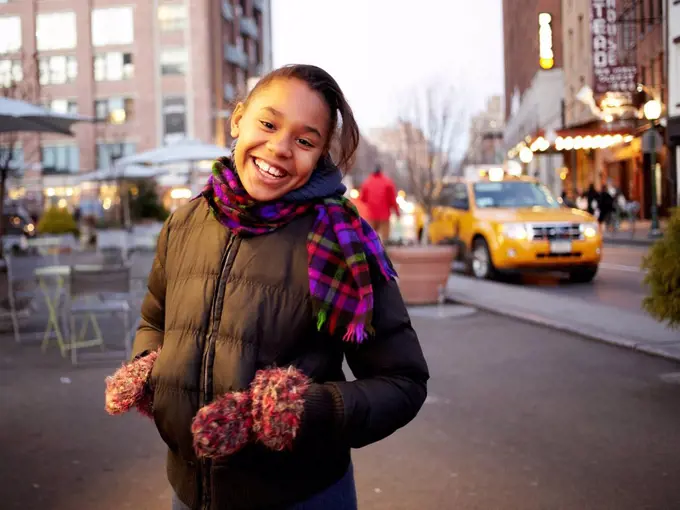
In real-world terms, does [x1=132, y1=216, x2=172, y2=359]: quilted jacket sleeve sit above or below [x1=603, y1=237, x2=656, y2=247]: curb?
above

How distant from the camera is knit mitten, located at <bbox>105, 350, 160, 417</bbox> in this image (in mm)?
2098

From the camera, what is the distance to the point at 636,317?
10.6 meters

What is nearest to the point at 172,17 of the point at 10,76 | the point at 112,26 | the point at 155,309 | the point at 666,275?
the point at 112,26

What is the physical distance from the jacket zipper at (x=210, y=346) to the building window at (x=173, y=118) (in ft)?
189

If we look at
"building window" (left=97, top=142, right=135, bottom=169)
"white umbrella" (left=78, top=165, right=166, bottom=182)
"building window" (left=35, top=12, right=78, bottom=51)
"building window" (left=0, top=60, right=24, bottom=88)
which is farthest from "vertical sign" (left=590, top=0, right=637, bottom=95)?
"building window" (left=35, top=12, right=78, bottom=51)

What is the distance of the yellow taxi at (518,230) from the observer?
615 inches

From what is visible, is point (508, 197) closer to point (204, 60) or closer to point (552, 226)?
point (552, 226)

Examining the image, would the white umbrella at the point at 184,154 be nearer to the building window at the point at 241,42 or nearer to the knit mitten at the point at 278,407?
the knit mitten at the point at 278,407

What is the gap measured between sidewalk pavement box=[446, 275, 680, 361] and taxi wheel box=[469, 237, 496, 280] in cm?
133

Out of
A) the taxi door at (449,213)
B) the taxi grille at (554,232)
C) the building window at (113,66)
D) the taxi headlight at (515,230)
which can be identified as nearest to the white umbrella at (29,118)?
the taxi headlight at (515,230)

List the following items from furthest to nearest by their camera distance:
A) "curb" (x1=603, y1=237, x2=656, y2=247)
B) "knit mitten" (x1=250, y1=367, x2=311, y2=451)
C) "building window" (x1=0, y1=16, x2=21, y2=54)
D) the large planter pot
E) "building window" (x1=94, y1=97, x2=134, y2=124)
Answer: "building window" (x1=0, y1=16, x2=21, y2=54) → "building window" (x1=94, y1=97, x2=134, y2=124) → "curb" (x1=603, y1=237, x2=656, y2=247) → the large planter pot → "knit mitten" (x1=250, y1=367, x2=311, y2=451)

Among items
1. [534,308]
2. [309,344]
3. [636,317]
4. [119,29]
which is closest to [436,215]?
[534,308]

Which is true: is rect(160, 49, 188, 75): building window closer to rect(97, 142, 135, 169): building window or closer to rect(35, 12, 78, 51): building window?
rect(97, 142, 135, 169): building window

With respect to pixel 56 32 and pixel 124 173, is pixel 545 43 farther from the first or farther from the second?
pixel 56 32
